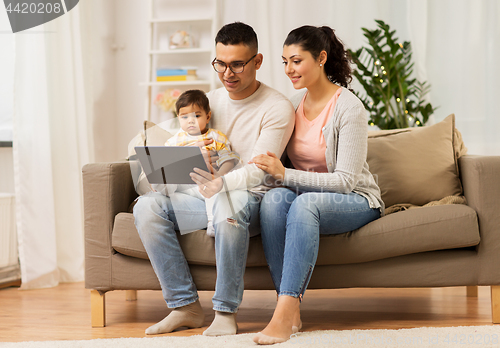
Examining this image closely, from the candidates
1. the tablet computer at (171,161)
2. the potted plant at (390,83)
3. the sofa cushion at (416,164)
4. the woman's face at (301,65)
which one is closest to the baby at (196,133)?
the tablet computer at (171,161)

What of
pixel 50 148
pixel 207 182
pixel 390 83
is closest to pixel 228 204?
pixel 207 182

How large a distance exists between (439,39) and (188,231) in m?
2.21

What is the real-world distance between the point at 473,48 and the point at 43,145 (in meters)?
2.63

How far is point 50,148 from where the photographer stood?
2.60m

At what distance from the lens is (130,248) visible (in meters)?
1.72

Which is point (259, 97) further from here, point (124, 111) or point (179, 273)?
point (124, 111)

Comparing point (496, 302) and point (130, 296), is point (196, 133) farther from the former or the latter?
point (496, 302)

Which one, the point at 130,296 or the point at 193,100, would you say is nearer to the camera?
the point at 193,100

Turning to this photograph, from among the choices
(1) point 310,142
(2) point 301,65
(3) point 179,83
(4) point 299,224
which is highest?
(3) point 179,83

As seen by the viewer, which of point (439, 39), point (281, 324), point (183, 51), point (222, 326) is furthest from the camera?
point (183, 51)

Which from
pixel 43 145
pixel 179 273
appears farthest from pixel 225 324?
pixel 43 145

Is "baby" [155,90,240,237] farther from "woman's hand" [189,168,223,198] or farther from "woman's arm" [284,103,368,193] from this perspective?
"woman's arm" [284,103,368,193]

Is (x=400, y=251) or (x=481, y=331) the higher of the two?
(x=400, y=251)

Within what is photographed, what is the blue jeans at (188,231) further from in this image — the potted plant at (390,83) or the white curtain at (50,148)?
the potted plant at (390,83)
